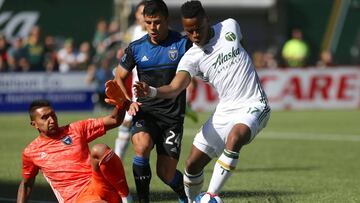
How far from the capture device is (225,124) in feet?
32.8

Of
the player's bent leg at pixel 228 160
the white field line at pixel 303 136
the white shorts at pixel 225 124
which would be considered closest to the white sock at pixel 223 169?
the player's bent leg at pixel 228 160

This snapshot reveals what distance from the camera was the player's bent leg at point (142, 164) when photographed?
34.3 ft

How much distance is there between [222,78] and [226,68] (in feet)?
0.37

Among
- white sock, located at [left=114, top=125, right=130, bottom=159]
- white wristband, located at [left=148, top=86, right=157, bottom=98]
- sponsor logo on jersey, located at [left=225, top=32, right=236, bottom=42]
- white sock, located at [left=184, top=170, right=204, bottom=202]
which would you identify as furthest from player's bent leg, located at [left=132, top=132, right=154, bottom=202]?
white sock, located at [left=114, top=125, right=130, bottom=159]

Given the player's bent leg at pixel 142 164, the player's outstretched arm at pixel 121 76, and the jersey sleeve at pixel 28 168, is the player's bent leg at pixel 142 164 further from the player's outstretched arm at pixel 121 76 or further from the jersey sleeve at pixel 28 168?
the jersey sleeve at pixel 28 168

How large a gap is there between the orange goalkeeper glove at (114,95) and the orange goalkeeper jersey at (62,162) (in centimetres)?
49

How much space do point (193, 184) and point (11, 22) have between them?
2554 centimetres

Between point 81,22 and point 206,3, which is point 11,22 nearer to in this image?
point 81,22

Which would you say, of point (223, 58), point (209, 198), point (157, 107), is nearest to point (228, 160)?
point (209, 198)

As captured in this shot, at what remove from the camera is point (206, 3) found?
37312mm

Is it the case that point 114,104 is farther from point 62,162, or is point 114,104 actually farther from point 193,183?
point 193,183

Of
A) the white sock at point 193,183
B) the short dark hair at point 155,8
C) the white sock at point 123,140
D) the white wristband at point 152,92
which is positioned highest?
the short dark hair at point 155,8

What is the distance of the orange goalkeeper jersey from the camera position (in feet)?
30.4

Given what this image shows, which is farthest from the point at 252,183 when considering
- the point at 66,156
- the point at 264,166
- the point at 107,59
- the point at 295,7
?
the point at 295,7
